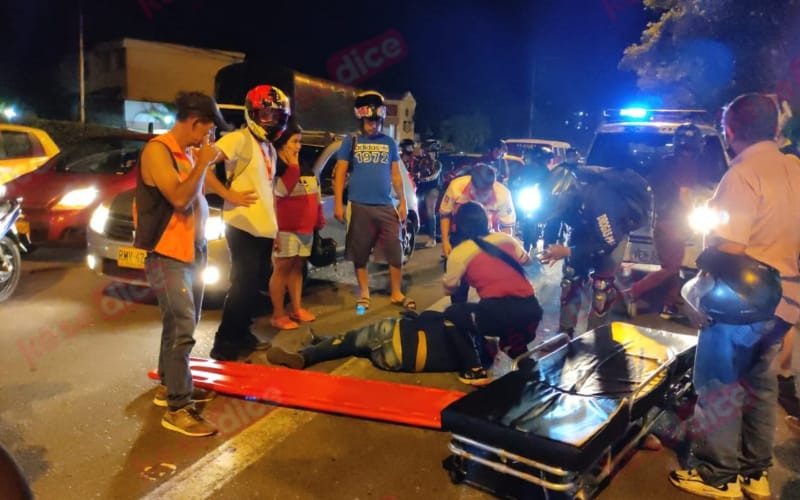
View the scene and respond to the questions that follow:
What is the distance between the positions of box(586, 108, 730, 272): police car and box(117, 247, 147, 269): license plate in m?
4.77

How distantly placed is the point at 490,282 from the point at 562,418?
59.9 inches

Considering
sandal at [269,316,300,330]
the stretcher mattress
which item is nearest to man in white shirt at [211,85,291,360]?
sandal at [269,316,300,330]

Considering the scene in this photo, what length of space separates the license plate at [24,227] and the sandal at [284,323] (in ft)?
13.1

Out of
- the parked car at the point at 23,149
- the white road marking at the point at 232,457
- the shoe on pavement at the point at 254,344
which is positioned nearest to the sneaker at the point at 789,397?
the white road marking at the point at 232,457

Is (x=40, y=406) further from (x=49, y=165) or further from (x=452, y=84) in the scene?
(x=452, y=84)

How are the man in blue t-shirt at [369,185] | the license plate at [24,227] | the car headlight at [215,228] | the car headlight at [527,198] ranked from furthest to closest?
the car headlight at [527,198]
the license plate at [24,227]
the man in blue t-shirt at [369,185]
the car headlight at [215,228]

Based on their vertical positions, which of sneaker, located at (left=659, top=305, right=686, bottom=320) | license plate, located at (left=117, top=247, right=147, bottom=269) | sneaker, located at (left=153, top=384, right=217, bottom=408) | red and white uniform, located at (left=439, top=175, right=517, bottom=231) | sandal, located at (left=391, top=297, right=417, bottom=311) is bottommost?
sneaker, located at (left=153, top=384, right=217, bottom=408)

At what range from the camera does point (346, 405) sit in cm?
412

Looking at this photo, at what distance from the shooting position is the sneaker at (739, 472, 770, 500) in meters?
3.31

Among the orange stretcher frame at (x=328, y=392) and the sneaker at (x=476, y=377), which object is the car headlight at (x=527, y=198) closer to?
the sneaker at (x=476, y=377)

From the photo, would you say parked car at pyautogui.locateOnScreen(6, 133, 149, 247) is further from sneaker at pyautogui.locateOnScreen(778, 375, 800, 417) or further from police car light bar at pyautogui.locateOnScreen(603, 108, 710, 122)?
sneaker at pyautogui.locateOnScreen(778, 375, 800, 417)

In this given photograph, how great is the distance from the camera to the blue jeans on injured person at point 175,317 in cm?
373

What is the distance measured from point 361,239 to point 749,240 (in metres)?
3.90

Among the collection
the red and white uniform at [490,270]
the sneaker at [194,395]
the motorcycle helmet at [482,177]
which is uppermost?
the motorcycle helmet at [482,177]
